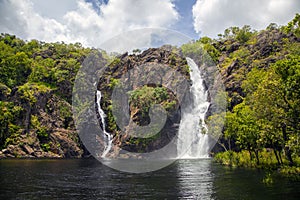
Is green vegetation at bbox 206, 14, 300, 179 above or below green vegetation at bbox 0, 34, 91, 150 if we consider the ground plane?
Result: below

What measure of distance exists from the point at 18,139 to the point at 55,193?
52462 mm

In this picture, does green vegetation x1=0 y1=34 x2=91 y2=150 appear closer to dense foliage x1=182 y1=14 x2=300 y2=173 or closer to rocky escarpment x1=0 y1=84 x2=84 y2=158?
rocky escarpment x1=0 y1=84 x2=84 y2=158

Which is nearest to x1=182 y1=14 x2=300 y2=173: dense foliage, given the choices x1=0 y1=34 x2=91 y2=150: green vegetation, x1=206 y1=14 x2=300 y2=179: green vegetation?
x1=206 y1=14 x2=300 y2=179: green vegetation

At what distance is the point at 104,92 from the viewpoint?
91.8 metres

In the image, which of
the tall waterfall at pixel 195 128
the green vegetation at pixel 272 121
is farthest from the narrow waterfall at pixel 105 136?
the green vegetation at pixel 272 121

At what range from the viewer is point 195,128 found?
7062 centimetres

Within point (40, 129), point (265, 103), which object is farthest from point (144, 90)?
point (265, 103)

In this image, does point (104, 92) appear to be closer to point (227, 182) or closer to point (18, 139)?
point (18, 139)

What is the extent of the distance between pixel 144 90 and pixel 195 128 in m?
20.9

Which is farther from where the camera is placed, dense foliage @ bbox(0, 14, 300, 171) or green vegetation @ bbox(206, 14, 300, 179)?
dense foliage @ bbox(0, 14, 300, 171)

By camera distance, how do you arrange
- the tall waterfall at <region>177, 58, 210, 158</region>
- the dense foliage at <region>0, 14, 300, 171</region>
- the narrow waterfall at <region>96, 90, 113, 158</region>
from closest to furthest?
the dense foliage at <region>0, 14, 300, 171</region>, the tall waterfall at <region>177, 58, 210, 158</region>, the narrow waterfall at <region>96, 90, 113, 158</region>

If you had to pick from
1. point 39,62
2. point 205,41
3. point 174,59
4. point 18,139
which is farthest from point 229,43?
point 18,139

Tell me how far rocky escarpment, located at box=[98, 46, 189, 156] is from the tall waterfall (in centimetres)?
264

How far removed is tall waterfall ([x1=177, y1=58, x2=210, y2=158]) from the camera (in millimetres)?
66250
